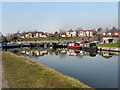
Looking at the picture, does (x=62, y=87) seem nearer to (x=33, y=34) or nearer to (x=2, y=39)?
(x=2, y=39)

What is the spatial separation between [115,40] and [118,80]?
69042 millimetres

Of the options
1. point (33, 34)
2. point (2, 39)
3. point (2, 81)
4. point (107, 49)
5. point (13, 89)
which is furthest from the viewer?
point (33, 34)

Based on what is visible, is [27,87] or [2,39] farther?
[2,39]

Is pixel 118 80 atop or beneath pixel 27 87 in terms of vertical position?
beneath

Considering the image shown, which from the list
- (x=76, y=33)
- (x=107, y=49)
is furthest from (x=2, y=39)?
(x=107, y=49)

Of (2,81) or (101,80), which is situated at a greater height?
(2,81)

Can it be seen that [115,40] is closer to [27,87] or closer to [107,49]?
[107,49]

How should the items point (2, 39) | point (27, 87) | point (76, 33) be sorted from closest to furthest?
point (27, 87), point (2, 39), point (76, 33)

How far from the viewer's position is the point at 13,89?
9852 mm

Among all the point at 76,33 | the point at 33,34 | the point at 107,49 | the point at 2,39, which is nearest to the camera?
the point at 107,49

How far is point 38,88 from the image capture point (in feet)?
34.2

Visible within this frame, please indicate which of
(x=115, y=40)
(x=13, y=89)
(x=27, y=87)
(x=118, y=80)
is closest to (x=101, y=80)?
(x=118, y=80)

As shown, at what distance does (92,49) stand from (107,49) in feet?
20.2

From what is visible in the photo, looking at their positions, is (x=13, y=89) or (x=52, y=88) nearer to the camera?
(x=13, y=89)
